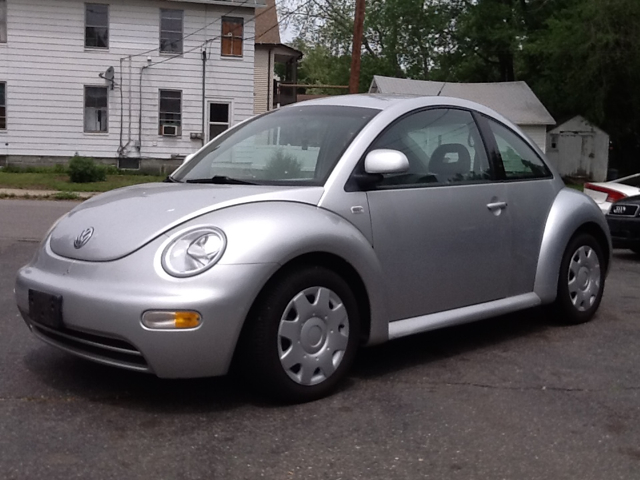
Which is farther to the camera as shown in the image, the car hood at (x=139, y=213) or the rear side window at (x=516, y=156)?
the rear side window at (x=516, y=156)

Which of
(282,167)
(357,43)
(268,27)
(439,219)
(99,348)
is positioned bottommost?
(99,348)

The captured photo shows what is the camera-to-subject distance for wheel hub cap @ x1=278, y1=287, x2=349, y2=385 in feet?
13.5

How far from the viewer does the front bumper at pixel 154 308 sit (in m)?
3.82

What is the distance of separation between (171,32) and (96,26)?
2457 mm

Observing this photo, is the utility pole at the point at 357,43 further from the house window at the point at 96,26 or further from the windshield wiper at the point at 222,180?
the windshield wiper at the point at 222,180

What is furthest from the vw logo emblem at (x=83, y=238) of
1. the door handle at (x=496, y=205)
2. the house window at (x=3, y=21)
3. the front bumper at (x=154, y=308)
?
the house window at (x=3, y=21)

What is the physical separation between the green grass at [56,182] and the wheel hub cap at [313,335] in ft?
57.7

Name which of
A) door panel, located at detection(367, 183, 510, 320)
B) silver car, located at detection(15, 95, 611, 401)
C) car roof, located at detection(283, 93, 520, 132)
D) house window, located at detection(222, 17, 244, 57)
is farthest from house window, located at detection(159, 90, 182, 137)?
door panel, located at detection(367, 183, 510, 320)

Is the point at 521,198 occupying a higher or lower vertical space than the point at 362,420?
higher

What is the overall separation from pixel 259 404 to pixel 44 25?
26.4m

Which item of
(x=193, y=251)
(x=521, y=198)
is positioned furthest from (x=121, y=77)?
(x=193, y=251)

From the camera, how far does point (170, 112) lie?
96.3 ft

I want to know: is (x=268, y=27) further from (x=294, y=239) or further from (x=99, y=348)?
(x=99, y=348)

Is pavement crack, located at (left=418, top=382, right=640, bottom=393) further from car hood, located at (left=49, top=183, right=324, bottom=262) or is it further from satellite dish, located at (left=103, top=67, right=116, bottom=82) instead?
satellite dish, located at (left=103, top=67, right=116, bottom=82)
